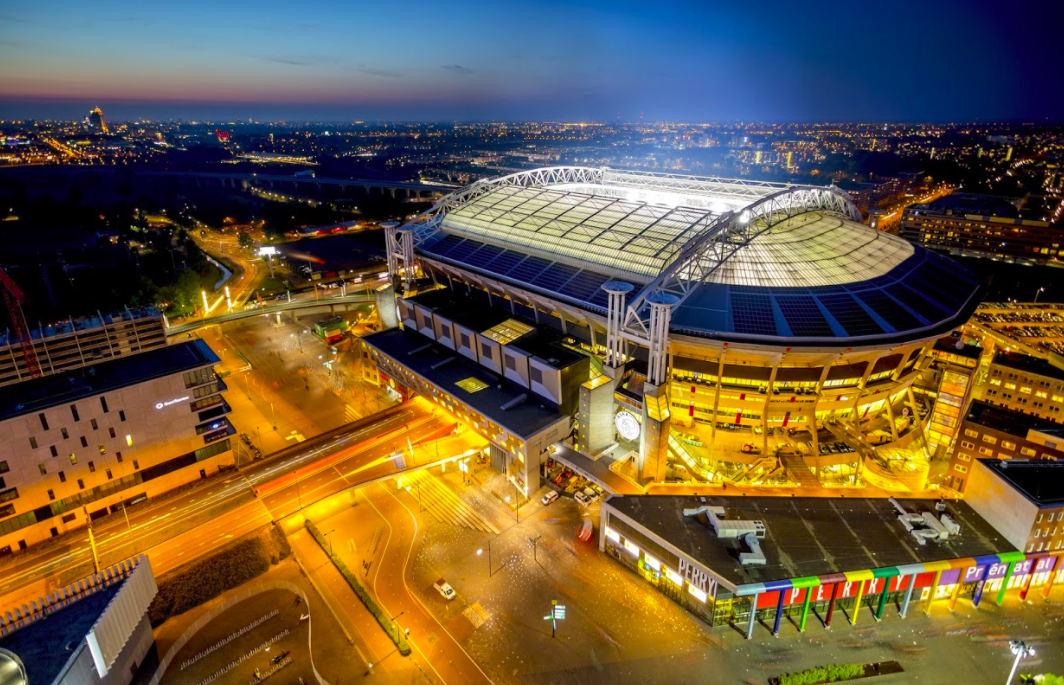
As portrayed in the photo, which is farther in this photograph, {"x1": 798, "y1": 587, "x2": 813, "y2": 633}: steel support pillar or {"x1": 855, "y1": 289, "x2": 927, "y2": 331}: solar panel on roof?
{"x1": 855, "y1": 289, "x2": 927, "y2": 331}: solar panel on roof

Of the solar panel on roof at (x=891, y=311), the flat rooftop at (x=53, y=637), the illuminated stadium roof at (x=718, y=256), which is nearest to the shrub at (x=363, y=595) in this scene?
the flat rooftop at (x=53, y=637)

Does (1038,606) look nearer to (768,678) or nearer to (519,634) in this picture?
(768,678)

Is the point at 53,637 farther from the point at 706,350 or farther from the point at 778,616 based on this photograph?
the point at 706,350

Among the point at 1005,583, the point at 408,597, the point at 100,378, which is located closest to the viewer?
the point at 1005,583

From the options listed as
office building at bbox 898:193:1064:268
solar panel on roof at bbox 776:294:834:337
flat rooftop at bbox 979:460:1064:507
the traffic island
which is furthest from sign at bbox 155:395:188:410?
office building at bbox 898:193:1064:268

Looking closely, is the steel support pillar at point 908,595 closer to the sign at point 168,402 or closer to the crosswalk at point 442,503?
the crosswalk at point 442,503

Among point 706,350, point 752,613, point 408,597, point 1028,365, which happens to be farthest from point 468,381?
point 1028,365

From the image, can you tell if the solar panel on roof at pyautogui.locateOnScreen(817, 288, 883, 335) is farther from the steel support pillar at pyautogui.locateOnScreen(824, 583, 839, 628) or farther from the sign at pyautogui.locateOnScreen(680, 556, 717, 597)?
the sign at pyautogui.locateOnScreen(680, 556, 717, 597)

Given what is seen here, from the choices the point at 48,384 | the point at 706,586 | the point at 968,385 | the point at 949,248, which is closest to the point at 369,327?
the point at 48,384
